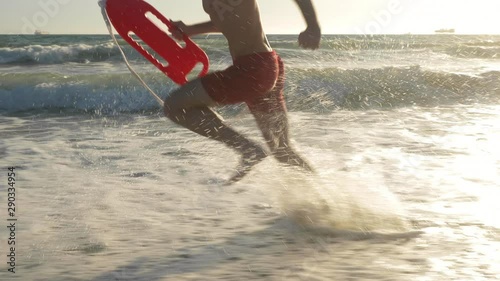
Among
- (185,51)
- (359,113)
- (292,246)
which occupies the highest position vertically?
(185,51)

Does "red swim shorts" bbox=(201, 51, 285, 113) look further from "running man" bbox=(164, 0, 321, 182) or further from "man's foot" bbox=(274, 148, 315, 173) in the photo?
"man's foot" bbox=(274, 148, 315, 173)

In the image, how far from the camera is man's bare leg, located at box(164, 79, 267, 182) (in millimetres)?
3211

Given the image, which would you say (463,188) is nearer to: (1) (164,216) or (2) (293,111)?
(1) (164,216)

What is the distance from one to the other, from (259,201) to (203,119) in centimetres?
66

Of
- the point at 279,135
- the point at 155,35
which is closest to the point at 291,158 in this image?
the point at 279,135

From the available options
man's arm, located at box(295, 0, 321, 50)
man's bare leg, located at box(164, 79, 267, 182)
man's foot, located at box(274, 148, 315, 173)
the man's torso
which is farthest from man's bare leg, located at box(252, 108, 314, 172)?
man's arm, located at box(295, 0, 321, 50)

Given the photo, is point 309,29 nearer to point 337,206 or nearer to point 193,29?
point 193,29

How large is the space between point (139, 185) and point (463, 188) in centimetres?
192

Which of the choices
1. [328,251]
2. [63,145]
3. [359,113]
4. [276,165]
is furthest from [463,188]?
[359,113]

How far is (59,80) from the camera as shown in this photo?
11.5m

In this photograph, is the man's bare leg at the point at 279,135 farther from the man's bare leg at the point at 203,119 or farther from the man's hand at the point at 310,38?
the man's hand at the point at 310,38

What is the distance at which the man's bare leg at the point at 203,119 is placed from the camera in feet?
10.5

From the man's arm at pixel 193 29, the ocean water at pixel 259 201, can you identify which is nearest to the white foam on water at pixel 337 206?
the ocean water at pixel 259 201

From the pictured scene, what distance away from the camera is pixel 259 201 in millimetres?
3693
